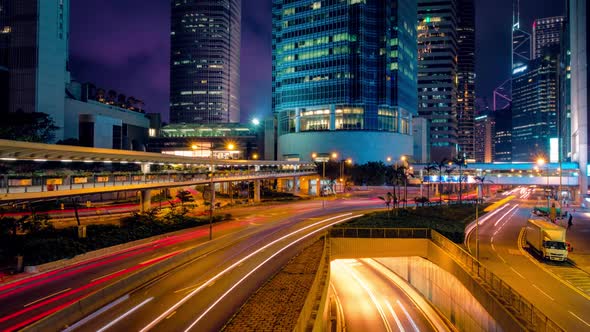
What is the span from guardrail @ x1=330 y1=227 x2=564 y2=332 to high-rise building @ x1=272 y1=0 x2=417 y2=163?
306 feet

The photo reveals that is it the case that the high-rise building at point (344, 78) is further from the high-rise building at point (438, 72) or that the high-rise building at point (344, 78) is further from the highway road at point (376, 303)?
the highway road at point (376, 303)

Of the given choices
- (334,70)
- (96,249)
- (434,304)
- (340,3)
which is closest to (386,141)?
(334,70)

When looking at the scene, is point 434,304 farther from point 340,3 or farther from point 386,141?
point 340,3

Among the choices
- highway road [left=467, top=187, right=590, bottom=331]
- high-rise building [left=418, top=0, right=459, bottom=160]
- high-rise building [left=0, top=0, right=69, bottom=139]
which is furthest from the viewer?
high-rise building [left=418, top=0, right=459, bottom=160]

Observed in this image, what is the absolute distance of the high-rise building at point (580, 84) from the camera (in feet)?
302

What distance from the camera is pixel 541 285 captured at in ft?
88.6

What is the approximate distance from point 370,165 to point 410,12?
73.8 metres

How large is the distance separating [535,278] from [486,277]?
331 inches

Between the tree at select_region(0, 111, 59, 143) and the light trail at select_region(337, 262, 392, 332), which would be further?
the tree at select_region(0, 111, 59, 143)

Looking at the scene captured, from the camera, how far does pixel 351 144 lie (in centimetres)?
12862

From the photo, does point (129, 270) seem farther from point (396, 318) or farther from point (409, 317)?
point (409, 317)

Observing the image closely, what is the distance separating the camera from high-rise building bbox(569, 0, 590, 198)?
302 feet

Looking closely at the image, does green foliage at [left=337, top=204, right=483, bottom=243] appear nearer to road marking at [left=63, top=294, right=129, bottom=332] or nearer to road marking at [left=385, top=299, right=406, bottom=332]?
road marking at [left=385, top=299, right=406, bottom=332]

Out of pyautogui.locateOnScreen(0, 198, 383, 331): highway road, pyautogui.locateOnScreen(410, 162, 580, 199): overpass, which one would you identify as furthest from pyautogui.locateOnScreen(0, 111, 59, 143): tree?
pyautogui.locateOnScreen(410, 162, 580, 199): overpass
